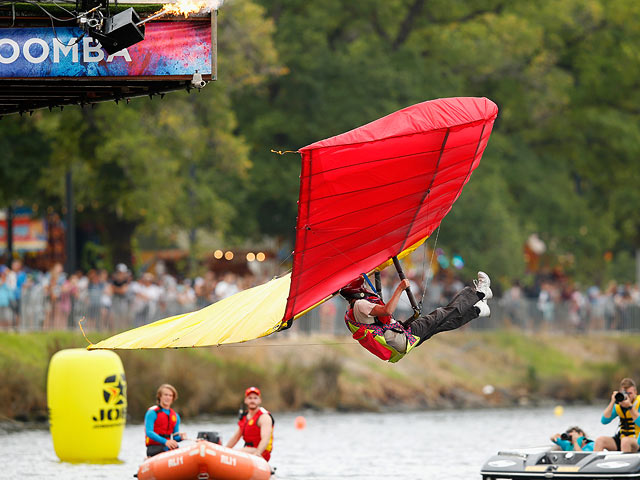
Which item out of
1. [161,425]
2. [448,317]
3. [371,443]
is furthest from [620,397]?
[371,443]

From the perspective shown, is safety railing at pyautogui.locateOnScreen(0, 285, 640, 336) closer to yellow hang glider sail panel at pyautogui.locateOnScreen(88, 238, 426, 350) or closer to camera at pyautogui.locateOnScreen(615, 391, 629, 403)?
yellow hang glider sail panel at pyautogui.locateOnScreen(88, 238, 426, 350)

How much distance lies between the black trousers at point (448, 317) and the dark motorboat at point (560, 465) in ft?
12.9

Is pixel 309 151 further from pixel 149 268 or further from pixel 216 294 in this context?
pixel 149 268

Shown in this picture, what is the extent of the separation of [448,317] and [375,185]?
2268 millimetres

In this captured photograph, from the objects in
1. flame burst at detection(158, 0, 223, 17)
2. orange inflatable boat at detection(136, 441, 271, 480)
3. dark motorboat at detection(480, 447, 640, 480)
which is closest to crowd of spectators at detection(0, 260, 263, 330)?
orange inflatable boat at detection(136, 441, 271, 480)

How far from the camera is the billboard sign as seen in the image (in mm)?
16703

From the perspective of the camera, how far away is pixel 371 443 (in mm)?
33125

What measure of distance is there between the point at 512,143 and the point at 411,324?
3775 centimetres

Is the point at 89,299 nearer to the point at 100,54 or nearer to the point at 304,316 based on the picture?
the point at 304,316

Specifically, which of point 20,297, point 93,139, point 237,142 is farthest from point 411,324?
point 237,142

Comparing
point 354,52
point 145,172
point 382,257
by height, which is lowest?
point 382,257

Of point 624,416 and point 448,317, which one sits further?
point 624,416

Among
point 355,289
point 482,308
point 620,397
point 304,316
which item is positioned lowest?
point 620,397

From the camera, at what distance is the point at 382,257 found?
52.3 ft
